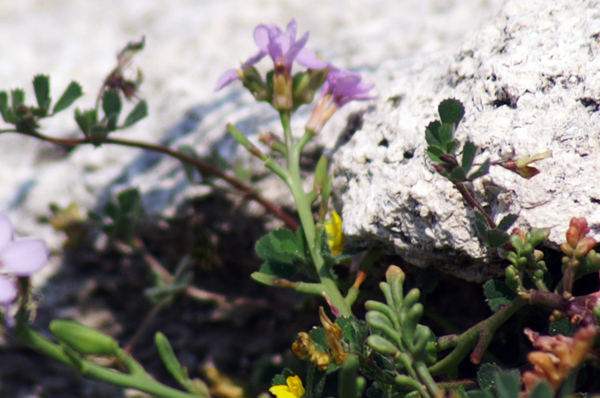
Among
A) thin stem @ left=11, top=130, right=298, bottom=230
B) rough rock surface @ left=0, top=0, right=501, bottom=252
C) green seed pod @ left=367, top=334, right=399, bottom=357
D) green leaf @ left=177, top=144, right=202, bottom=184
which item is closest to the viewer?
green seed pod @ left=367, top=334, right=399, bottom=357

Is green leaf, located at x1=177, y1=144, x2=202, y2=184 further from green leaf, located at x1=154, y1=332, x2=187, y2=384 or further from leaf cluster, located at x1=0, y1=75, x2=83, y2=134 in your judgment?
green leaf, located at x1=154, y1=332, x2=187, y2=384

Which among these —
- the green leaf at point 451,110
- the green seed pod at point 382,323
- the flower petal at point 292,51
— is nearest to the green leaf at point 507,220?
the green leaf at point 451,110

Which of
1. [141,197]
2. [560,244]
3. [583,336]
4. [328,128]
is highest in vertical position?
[328,128]

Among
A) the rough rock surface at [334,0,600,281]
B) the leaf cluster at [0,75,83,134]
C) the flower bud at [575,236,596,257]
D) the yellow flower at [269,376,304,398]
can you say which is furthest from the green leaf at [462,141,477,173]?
the leaf cluster at [0,75,83,134]

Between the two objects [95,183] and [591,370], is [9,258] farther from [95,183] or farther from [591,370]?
[591,370]

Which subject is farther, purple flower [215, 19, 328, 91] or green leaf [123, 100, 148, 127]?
green leaf [123, 100, 148, 127]

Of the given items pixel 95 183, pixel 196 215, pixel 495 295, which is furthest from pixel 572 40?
pixel 95 183
